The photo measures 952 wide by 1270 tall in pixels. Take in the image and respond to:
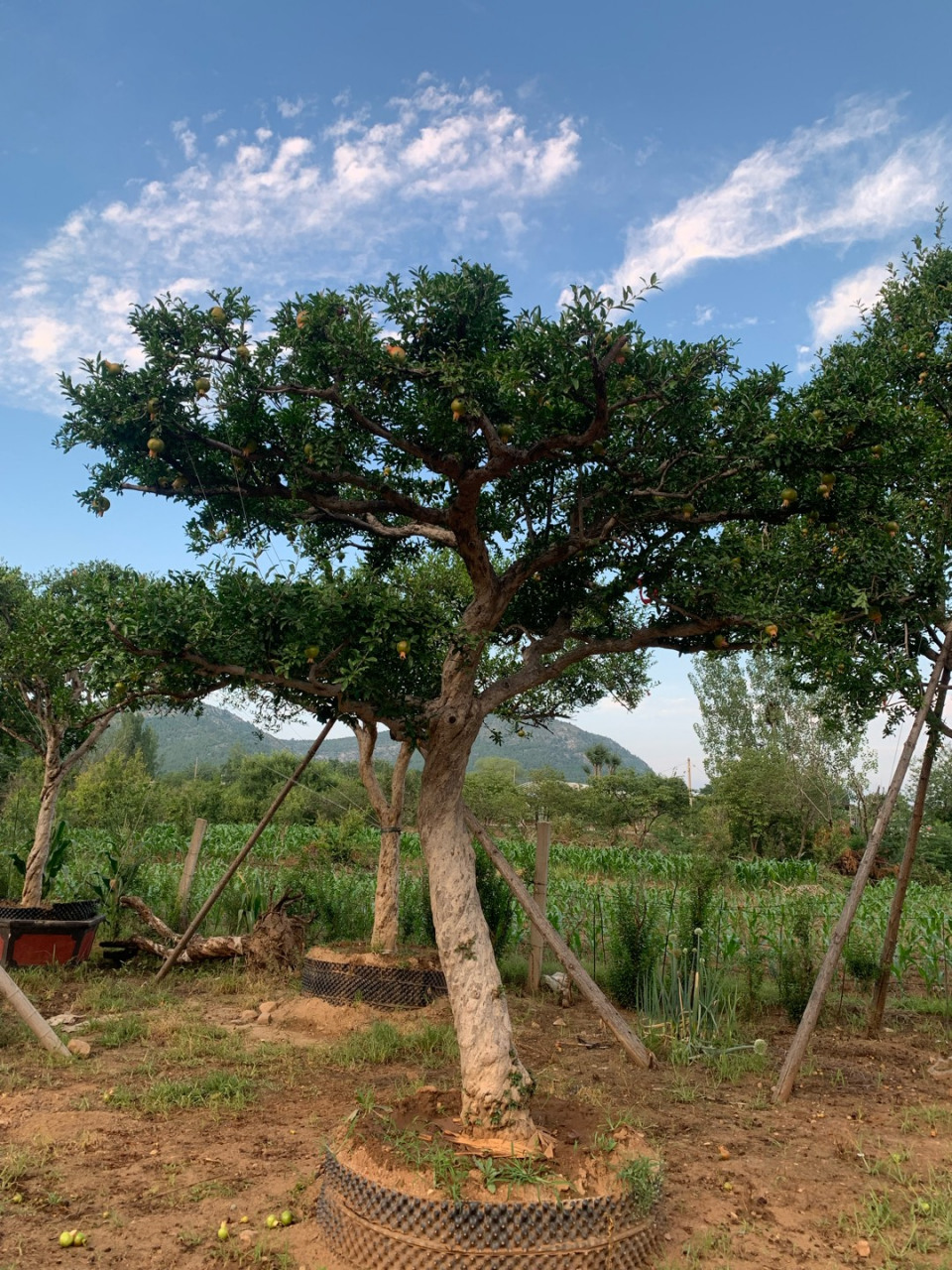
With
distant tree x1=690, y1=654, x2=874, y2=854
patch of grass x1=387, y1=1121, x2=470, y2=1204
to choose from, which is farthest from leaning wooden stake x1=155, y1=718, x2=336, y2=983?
distant tree x1=690, y1=654, x2=874, y2=854

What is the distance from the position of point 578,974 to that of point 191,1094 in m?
3.00

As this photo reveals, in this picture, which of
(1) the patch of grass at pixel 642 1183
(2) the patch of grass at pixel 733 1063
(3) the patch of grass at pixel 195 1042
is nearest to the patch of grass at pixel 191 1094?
(3) the patch of grass at pixel 195 1042

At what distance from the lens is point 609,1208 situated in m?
3.58

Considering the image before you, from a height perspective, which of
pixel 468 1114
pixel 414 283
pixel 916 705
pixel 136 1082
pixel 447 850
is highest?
pixel 414 283

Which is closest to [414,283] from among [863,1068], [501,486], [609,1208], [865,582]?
[501,486]

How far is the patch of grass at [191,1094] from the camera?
5.41m

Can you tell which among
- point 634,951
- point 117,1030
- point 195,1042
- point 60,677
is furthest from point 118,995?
point 634,951

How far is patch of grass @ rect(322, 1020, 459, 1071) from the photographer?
21.9 feet

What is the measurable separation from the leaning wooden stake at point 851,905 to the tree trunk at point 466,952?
2.64 m

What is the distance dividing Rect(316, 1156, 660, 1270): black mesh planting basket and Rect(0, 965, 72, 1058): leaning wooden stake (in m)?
3.72

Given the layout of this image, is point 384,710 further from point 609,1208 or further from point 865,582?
point 865,582

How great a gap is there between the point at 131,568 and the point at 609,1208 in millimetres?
4011

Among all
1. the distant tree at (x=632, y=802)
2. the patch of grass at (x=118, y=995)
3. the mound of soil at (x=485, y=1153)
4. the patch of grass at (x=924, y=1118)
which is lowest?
the patch of grass at (x=118, y=995)

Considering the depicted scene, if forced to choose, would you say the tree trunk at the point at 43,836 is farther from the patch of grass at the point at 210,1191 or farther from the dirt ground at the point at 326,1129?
the patch of grass at the point at 210,1191
